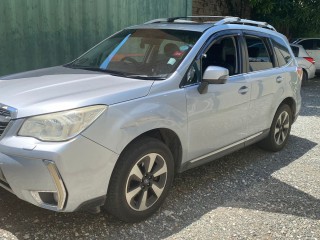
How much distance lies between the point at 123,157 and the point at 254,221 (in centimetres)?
135

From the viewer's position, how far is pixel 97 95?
10.2ft

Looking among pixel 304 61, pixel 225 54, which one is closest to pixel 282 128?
pixel 225 54

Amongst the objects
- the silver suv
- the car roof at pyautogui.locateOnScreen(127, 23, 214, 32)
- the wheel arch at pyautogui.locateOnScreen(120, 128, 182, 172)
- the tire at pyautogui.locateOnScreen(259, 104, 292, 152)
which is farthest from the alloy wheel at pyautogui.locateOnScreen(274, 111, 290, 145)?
the wheel arch at pyautogui.locateOnScreen(120, 128, 182, 172)

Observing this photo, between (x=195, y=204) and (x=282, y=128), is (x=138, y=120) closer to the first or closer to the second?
(x=195, y=204)

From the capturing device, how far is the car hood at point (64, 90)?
299 centimetres

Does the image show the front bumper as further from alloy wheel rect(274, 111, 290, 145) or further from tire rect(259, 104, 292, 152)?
alloy wheel rect(274, 111, 290, 145)

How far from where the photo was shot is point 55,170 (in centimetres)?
280

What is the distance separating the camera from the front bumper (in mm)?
2807

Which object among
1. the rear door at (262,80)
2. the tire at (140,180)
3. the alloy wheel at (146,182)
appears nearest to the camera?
the tire at (140,180)

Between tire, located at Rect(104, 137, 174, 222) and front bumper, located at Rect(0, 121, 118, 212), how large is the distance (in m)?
0.18

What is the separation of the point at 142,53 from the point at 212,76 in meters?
0.83

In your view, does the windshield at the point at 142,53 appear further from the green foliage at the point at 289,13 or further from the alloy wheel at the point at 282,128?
the green foliage at the point at 289,13

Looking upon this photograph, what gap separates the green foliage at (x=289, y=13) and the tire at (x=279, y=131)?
26.4ft

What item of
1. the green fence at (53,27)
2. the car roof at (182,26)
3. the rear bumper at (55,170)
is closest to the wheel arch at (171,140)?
the rear bumper at (55,170)
